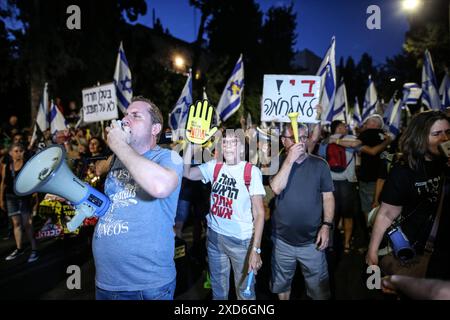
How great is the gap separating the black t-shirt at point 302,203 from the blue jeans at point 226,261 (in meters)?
0.44

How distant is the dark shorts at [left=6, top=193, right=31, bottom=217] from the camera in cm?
514

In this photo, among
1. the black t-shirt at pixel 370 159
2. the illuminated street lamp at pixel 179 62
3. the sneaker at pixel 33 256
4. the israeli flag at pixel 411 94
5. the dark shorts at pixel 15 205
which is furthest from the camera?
the illuminated street lamp at pixel 179 62

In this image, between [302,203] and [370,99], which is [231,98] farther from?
[370,99]

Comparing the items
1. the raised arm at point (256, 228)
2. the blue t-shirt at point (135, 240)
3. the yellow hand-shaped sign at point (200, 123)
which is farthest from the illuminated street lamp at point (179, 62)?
the blue t-shirt at point (135, 240)

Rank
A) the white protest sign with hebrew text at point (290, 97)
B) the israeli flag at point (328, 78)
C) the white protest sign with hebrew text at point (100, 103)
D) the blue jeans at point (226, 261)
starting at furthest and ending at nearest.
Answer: the white protest sign with hebrew text at point (100, 103), the israeli flag at point (328, 78), the white protest sign with hebrew text at point (290, 97), the blue jeans at point (226, 261)

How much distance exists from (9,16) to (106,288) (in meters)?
15.5

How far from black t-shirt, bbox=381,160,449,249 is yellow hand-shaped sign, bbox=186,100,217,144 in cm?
162

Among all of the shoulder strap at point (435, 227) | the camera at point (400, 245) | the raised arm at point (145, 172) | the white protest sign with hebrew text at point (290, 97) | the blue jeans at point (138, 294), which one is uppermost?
the white protest sign with hebrew text at point (290, 97)

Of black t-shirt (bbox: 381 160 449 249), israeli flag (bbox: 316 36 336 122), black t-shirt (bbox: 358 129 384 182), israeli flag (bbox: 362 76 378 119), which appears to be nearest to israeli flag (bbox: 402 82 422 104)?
israeli flag (bbox: 362 76 378 119)

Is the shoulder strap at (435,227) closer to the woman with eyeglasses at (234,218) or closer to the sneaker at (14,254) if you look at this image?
the woman with eyeglasses at (234,218)

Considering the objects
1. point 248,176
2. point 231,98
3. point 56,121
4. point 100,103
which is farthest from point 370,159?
point 56,121

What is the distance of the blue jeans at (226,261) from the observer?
2.90 m

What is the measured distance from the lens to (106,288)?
1889 millimetres

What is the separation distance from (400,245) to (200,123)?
1.93m
